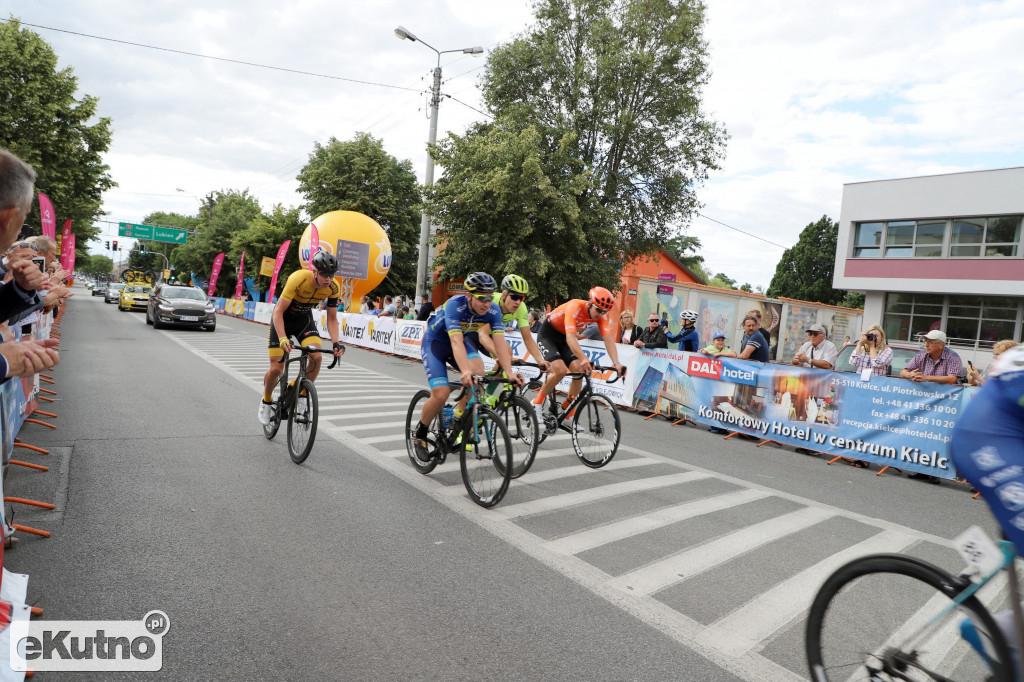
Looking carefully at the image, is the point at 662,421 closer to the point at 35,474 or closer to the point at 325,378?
the point at 325,378

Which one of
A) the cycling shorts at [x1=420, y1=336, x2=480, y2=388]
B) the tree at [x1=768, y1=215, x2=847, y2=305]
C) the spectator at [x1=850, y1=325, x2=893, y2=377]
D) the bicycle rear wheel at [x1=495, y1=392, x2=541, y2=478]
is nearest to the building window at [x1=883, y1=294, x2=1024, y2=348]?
the spectator at [x1=850, y1=325, x2=893, y2=377]

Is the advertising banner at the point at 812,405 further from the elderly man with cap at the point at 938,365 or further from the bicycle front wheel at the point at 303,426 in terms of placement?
the bicycle front wheel at the point at 303,426

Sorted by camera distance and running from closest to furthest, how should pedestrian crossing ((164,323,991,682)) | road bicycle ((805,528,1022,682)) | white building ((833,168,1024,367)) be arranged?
road bicycle ((805,528,1022,682)), pedestrian crossing ((164,323,991,682)), white building ((833,168,1024,367))

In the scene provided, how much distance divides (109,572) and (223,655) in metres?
1.23

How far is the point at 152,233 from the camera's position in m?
62.8

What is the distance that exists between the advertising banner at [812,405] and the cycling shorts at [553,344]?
3.47 metres

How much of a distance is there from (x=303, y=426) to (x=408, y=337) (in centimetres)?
1336

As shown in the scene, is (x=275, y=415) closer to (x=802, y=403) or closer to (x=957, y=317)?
(x=802, y=403)

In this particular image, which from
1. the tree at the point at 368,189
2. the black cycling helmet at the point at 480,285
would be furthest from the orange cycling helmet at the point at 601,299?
the tree at the point at 368,189

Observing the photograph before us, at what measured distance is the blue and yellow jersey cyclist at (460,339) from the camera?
5598 mm

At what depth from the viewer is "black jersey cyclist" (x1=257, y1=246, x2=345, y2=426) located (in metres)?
6.32

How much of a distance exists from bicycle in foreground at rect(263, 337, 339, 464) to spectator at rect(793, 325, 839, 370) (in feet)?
23.7

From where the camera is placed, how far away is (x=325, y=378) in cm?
1277
